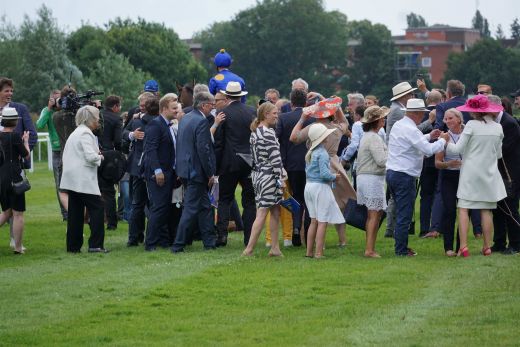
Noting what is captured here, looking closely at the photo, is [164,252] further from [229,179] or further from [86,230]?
[86,230]

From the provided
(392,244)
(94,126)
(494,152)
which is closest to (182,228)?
(94,126)

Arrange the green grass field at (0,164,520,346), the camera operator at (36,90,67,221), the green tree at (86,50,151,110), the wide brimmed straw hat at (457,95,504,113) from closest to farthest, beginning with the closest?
the green grass field at (0,164,520,346) → the wide brimmed straw hat at (457,95,504,113) → the camera operator at (36,90,67,221) → the green tree at (86,50,151,110)

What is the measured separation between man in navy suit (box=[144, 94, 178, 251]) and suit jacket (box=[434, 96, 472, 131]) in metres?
3.64

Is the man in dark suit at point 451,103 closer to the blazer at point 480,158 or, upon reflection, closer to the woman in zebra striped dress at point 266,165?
the blazer at point 480,158

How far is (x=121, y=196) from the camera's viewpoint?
2209 cm

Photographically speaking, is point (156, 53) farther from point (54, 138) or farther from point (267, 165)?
point (267, 165)

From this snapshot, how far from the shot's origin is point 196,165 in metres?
16.5

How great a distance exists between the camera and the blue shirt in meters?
15.7

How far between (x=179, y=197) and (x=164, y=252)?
857 millimetres

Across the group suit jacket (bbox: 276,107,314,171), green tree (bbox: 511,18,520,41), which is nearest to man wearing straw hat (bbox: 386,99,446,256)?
suit jacket (bbox: 276,107,314,171)

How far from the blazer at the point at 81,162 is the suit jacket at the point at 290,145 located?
247 cm

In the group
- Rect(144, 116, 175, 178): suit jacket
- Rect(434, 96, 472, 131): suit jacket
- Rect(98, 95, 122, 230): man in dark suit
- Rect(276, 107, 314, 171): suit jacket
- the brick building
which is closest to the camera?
Rect(144, 116, 175, 178): suit jacket

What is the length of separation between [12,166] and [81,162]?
3.26ft

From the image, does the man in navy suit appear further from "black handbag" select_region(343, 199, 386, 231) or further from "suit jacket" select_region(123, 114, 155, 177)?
"black handbag" select_region(343, 199, 386, 231)
